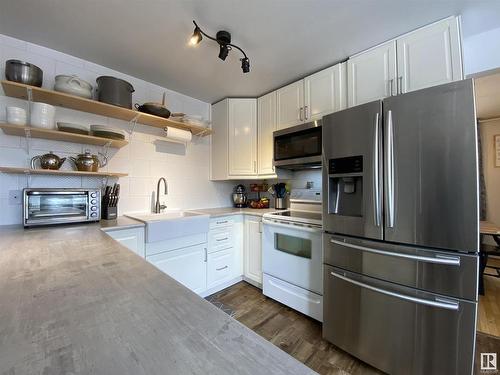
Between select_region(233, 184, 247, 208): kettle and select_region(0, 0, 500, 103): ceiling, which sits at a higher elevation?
select_region(0, 0, 500, 103): ceiling

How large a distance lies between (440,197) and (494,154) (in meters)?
3.56

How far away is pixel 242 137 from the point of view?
2.60 metres

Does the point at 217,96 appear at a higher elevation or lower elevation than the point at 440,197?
higher

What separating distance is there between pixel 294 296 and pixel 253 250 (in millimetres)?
666

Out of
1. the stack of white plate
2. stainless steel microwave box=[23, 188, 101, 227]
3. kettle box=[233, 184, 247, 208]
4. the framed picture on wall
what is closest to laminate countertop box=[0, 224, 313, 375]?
stainless steel microwave box=[23, 188, 101, 227]

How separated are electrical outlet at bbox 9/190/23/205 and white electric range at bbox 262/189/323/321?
1990mm

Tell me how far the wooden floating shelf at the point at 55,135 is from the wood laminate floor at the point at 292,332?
1.80 meters

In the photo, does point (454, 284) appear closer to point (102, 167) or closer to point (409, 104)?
point (409, 104)

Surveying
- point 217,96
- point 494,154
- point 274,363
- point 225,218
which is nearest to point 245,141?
point 217,96

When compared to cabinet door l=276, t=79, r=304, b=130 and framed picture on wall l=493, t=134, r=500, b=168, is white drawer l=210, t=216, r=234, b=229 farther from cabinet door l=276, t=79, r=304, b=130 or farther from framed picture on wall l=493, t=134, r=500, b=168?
framed picture on wall l=493, t=134, r=500, b=168

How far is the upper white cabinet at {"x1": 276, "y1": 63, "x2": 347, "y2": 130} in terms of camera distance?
1.86 metres

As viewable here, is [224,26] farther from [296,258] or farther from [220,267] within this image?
[220,267]

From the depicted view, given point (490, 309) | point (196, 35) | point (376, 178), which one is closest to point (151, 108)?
point (196, 35)

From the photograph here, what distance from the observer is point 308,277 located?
1.76 meters
